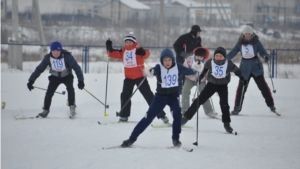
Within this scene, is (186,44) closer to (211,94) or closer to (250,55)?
(250,55)

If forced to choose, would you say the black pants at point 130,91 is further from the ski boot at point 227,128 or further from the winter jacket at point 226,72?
the ski boot at point 227,128

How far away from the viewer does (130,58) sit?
945 cm

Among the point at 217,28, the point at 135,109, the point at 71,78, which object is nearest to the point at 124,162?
the point at 71,78

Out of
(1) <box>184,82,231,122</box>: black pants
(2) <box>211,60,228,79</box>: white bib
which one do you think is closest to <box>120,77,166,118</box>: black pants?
(1) <box>184,82,231,122</box>: black pants

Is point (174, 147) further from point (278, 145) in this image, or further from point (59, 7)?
point (59, 7)

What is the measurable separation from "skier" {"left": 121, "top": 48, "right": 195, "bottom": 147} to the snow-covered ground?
9.5 inches

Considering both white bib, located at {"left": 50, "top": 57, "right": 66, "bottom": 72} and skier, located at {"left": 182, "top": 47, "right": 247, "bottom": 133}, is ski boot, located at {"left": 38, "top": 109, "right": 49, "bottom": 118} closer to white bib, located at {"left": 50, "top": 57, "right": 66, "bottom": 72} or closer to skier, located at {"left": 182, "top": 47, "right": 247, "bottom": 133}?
white bib, located at {"left": 50, "top": 57, "right": 66, "bottom": 72}

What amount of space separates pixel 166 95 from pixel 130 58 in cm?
217

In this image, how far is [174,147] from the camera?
7.32m

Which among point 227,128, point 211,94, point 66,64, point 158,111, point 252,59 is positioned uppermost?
point 252,59

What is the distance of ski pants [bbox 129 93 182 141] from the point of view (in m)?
7.32

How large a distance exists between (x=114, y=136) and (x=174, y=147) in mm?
1237

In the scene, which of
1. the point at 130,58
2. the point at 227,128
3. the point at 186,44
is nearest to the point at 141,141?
the point at 227,128

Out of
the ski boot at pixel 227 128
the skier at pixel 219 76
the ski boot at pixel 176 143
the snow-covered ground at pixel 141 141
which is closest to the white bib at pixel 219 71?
the skier at pixel 219 76
